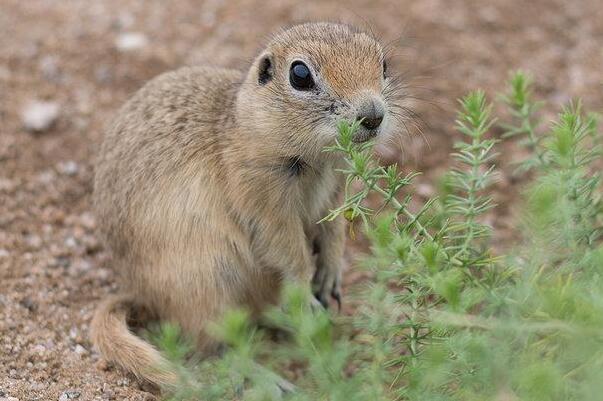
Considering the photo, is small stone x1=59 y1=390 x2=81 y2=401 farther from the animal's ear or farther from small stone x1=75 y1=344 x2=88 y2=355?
the animal's ear

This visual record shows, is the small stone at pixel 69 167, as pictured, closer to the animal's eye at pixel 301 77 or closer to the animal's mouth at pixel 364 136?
the animal's eye at pixel 301 77

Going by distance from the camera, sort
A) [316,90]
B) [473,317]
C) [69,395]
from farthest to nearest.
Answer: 1. [316,90]
2. [69,395]
3. [473,317]

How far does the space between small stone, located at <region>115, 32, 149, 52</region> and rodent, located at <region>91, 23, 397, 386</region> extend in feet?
5.93

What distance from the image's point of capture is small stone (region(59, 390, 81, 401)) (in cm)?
381

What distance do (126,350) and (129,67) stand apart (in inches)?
112

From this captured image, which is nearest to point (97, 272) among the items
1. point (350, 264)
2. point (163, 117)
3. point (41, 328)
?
point (41, 328)

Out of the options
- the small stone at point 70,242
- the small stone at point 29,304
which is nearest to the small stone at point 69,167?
the small stone at point 70,242

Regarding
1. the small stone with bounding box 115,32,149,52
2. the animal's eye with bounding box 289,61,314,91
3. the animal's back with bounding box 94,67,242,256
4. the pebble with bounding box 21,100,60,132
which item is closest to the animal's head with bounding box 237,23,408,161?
the animal's eye with bounding box 289,61,314,91

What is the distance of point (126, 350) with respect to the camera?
4.24m

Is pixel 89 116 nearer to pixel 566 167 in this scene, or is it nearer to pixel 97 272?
pixel 97 272

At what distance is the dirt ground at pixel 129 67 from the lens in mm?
5160

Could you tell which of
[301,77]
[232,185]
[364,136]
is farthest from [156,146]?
[364,136]

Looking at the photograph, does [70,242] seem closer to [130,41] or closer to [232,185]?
[232,185]

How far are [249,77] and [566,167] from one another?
182 cm
